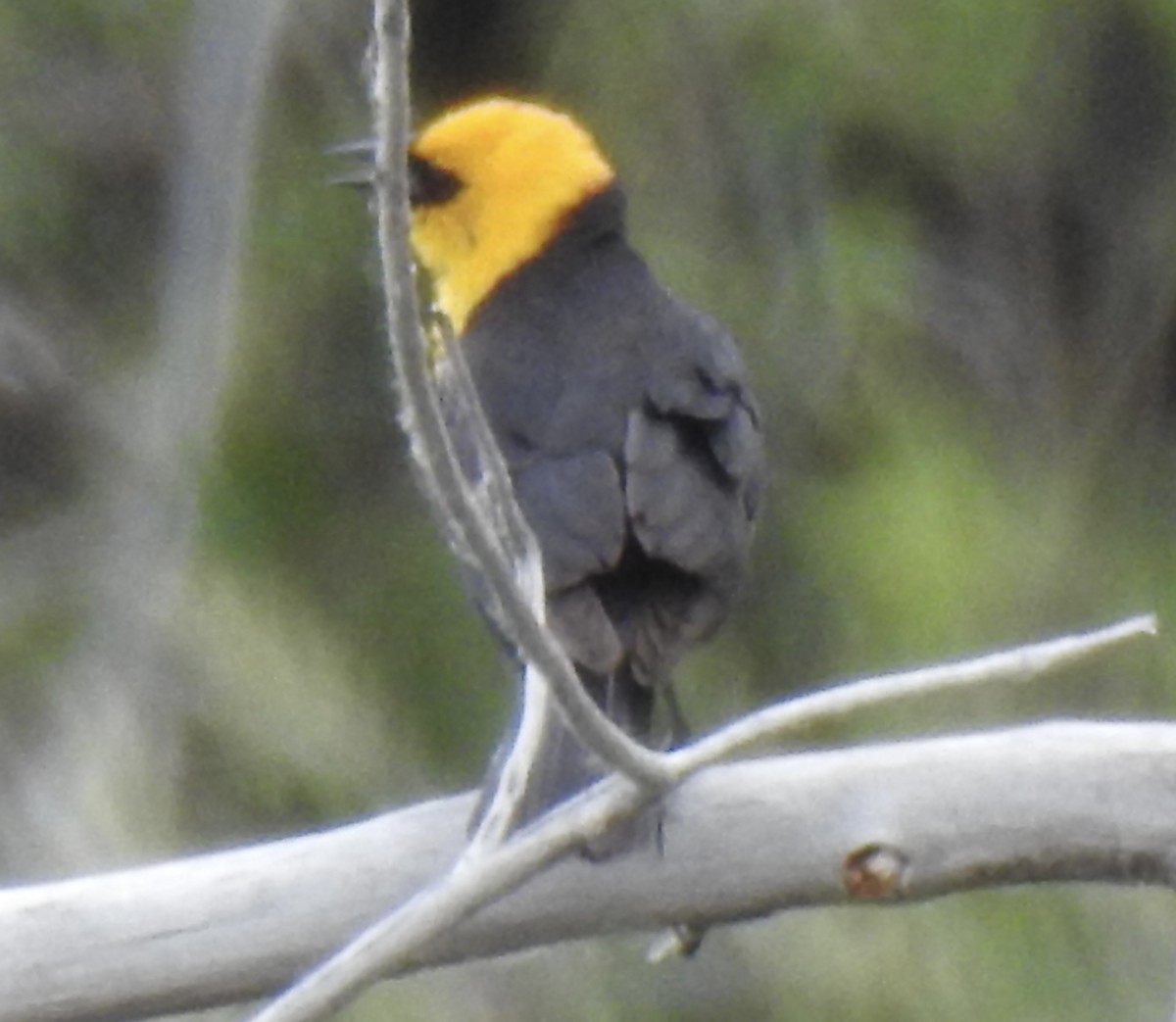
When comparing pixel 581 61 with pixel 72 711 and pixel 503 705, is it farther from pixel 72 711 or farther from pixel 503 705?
pixel 72 711

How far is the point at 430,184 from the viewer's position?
2887 millimetres

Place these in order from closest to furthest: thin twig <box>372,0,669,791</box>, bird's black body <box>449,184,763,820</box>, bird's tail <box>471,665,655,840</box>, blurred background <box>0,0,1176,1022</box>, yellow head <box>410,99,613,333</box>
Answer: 1. thin twig <box>372,0,669,791</box>
2. bird's tail <box>471,665,655,840</box>
3. bird's black body <box>449,184,763,820</box>
4. yellow head <box>410,99,613,333</box>
5. blurred background <box>0,0,1176,1022</box>

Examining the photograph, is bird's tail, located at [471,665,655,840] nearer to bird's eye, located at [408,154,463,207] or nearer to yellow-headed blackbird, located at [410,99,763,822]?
yellow-headed blackbird, located at [410,99,763,822]

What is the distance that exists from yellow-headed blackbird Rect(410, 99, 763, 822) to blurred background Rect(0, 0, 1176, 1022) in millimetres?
492

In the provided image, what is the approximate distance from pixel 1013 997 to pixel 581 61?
1274 millimetres

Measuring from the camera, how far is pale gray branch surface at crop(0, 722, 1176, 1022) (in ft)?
6.34

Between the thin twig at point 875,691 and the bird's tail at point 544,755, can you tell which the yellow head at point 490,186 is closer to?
the bird's tail at point 544,755

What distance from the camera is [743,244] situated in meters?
3.46

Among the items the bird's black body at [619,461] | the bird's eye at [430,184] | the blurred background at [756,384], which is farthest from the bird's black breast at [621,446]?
the blurred background at [756,384]

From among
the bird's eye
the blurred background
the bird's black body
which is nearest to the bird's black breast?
the bird's black body

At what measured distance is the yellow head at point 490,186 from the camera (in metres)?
2.85

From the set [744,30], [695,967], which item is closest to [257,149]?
[744,30]

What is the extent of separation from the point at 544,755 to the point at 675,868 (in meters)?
0.16

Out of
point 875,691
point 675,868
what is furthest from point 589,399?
point 875,691
